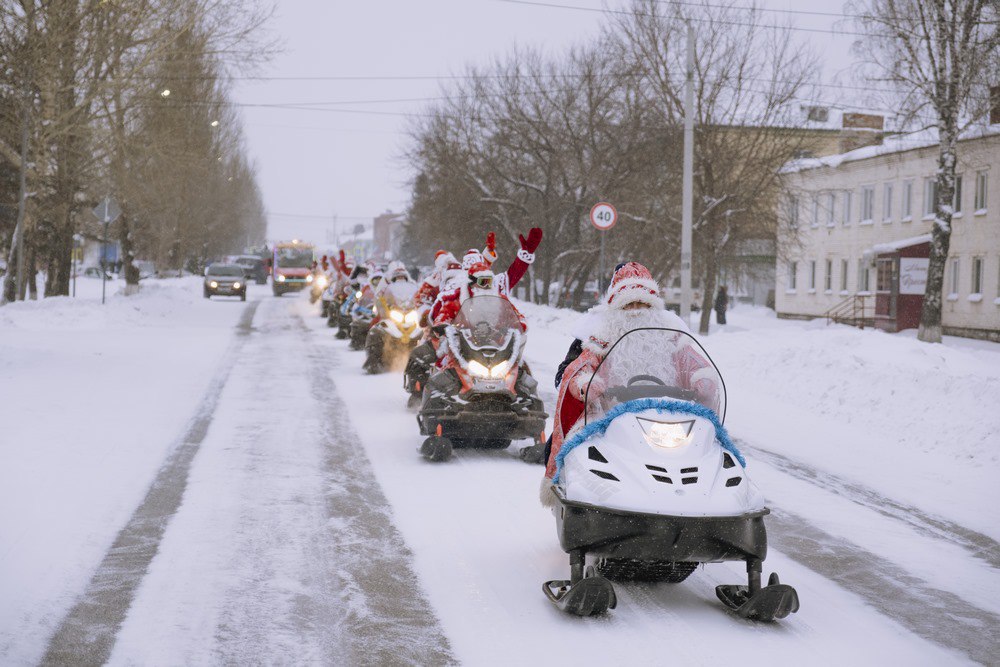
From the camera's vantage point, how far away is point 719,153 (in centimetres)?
3241

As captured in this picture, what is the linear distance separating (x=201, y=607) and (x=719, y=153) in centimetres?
2866

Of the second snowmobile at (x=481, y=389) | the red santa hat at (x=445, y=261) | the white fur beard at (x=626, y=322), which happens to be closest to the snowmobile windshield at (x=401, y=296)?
the red santa hat at (x=445, y=261)

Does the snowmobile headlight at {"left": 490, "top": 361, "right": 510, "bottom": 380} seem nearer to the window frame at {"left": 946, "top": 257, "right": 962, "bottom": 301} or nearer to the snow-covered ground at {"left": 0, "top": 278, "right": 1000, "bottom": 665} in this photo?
the snow-covered ground at {"left": 0, "top": 278, "right": 1000, "bottom": 665}

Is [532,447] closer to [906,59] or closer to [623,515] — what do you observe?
[623,515]

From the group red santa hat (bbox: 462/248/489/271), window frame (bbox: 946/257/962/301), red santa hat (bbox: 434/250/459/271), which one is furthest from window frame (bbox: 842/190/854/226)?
red santa hat (bbox: 462/248/489/271)

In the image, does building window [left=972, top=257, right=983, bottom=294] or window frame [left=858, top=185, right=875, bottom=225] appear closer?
building window [left=972, top=257, right=983, bottom=294]

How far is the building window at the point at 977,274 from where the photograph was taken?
39.7 meters

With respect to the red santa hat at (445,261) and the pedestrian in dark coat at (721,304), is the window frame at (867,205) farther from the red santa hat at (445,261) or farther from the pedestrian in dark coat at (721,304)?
the red santa hat at (445,261)

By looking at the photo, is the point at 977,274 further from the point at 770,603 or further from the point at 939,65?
the point at 770,603

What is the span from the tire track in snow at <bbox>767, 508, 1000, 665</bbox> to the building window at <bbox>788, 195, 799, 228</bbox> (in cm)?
2752

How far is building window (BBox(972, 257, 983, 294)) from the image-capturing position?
39656 mm

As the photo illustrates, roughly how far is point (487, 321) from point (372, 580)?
4591 mm

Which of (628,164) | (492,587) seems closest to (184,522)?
(492,587)

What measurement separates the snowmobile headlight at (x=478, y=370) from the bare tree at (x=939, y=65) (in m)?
23.4
